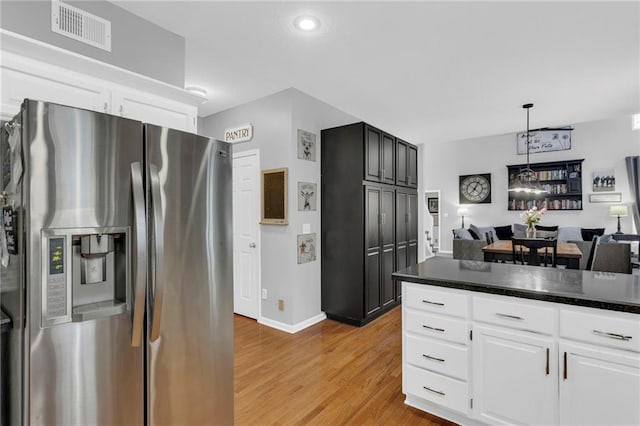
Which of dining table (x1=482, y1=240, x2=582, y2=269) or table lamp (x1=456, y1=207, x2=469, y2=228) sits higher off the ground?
table lamp (x1=456, y1=207, x2=469, y2=228)

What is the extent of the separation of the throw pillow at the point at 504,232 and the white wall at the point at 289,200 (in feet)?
19.4

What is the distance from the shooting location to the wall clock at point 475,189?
8523mm

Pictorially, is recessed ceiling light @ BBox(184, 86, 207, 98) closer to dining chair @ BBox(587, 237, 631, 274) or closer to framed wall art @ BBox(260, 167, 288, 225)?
framed wall art @ BBox(260, 167, 288, 225)

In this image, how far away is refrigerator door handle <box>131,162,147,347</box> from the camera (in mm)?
1399

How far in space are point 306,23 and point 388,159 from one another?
2251mm

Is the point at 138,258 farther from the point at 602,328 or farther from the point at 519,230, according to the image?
the point at 519,230

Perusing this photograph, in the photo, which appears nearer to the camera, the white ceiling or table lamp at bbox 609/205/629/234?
the white ceiling

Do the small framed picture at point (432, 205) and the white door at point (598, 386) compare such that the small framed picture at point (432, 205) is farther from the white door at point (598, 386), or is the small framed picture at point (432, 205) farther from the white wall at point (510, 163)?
the white door at point (598, 386)

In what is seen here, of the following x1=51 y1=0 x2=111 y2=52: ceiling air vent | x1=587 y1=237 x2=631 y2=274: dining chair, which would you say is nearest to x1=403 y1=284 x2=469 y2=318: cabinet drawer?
x1=587 y1=237 x2=631 y2=274: dining chair

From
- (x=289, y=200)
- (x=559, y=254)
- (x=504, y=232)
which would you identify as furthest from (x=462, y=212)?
(x=289, y=200)

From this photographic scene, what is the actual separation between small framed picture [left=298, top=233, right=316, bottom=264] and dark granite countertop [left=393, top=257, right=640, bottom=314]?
1.60m

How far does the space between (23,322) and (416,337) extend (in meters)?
1.99

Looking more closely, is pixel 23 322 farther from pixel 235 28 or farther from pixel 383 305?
pixel 383 305

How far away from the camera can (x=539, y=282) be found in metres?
1.87
